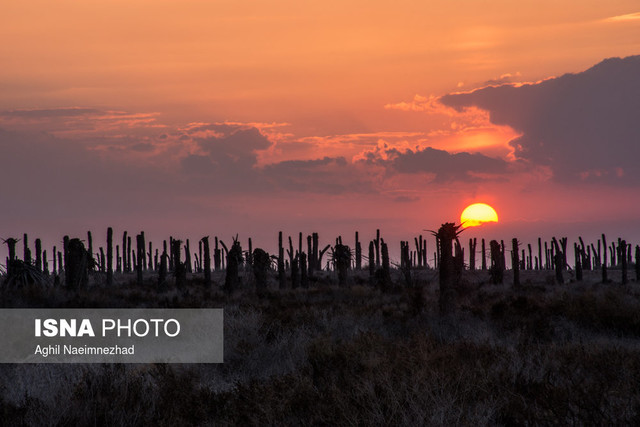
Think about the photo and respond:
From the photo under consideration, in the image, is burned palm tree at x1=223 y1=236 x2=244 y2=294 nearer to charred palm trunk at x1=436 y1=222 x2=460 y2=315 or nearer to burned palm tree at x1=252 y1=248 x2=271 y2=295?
burned palm tree at x1=252 y1=248 x2=271 y2=295

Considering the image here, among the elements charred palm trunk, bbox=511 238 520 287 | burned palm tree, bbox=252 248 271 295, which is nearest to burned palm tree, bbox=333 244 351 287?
burned palm tree, bbox=252 248 271 295

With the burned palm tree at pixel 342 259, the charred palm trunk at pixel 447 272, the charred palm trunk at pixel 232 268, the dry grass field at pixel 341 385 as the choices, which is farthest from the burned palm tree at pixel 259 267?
the dry grass field at pixel 341 385

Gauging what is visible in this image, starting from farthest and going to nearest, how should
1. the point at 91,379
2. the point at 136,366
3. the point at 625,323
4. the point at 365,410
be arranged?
1. the point at 625,323
2. the point at 136,366
3. the point at 91,379
4. the point at 365,410

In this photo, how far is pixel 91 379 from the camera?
10695mm

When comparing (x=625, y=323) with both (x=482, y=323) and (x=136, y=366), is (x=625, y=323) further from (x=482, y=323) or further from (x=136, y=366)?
(x=136, y=366)

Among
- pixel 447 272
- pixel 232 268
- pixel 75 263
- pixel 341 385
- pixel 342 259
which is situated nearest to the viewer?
pixel 341 385

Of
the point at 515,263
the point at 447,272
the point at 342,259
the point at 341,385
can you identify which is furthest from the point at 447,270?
the point at 515,263

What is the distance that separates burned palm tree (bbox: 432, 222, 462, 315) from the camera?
24469mm

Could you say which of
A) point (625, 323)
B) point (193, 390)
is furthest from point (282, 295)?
point (193, 390)

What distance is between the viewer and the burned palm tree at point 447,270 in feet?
80.3

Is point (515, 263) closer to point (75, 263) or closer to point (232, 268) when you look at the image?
point (232, 268)

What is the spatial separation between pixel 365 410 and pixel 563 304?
1639 cm

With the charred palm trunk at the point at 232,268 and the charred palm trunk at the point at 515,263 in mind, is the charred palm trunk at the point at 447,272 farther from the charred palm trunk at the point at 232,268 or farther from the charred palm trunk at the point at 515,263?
the charred palm trunk at the point at 515,263

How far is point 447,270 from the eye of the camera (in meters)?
25.3
